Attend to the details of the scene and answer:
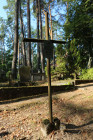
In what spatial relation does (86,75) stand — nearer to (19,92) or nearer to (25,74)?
(25,74)

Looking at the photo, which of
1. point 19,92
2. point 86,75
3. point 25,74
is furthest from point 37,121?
point 86,75

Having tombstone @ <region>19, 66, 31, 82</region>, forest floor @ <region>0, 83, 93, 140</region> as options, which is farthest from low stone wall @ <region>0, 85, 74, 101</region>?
tombstone @ <region>19, 66, 31, 82</region>

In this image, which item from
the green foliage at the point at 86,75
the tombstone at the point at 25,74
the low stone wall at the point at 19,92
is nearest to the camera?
the low stone wall at the point at 19,92

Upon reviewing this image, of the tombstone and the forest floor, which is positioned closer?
the forest floor

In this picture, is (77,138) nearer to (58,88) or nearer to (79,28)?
(58,88)

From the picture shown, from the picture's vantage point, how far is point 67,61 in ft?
32.1

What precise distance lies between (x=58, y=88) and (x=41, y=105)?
2.17m

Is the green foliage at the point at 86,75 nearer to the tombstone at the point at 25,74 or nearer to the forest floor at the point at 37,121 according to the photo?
the tombstone at the point at 25,74

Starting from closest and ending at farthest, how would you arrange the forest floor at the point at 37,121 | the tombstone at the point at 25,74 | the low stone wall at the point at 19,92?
the forest floor at the point at 37,121, the low stone wall at the point at 19,92, the tombstone at the point at 25,74

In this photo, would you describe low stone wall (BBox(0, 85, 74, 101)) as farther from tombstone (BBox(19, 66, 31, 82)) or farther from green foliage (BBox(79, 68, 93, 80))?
green foliage (BBox(79, 68, 93, 80))

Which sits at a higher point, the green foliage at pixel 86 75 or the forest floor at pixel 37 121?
the green foliage at pixel 86 75

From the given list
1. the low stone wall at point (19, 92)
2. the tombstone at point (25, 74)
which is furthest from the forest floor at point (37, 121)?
the tombstone at point (25, 74)

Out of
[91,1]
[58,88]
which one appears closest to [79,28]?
[91,1]

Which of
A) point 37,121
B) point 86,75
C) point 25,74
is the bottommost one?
point 37,121
